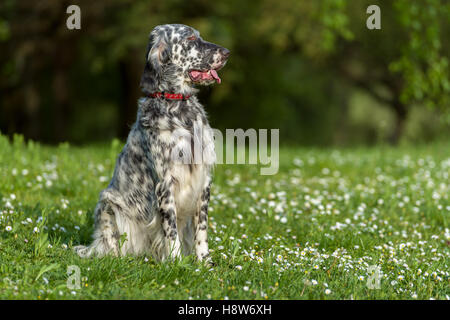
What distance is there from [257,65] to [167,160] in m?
17.2

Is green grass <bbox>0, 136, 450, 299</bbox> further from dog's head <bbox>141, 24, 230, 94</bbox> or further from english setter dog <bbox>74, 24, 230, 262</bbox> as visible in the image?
dog's head <bbox>141, 24, 230, 94</bbox>

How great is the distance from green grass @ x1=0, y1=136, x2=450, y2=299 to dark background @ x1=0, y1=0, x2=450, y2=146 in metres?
1.59

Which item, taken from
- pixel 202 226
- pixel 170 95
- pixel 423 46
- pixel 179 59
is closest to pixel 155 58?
pixel 179 59

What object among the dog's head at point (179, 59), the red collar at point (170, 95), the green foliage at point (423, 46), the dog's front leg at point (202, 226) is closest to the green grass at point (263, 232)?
the dog's front leg at point (202, 226)

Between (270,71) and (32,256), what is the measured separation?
18090mm

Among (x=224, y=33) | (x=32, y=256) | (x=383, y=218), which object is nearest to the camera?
(x=32, y=256)

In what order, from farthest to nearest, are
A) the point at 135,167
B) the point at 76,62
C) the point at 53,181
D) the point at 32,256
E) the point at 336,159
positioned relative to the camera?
the point at 76,62
the point at 336,159
the point at 53,181
the point at 135,167
the point at 32,256

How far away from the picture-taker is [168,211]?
4.97 meters

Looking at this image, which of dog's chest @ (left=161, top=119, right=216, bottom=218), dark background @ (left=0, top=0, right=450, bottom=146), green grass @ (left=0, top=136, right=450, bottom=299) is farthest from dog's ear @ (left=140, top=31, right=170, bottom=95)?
dark background @ (left=0, top=0, right=450, bottom=146)

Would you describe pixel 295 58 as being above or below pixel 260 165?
above

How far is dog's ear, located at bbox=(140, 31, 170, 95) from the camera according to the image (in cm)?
505

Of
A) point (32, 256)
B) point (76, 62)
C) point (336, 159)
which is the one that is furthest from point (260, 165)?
point (76, 62)

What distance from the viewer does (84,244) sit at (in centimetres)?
577
